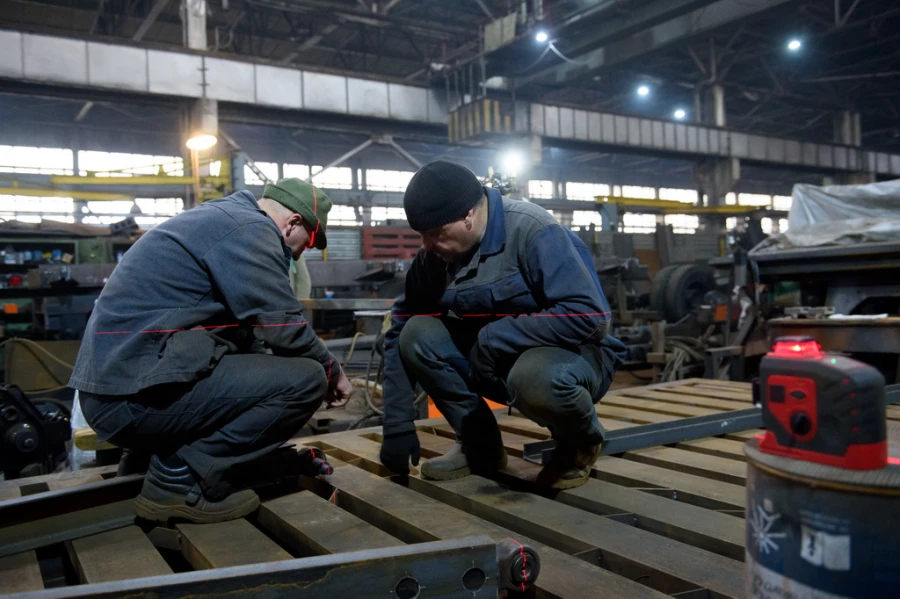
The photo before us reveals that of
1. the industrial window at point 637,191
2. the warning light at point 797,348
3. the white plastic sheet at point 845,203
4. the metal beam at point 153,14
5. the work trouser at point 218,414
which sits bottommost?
the work trouser at point 218,414

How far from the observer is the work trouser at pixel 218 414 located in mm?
→ 1948

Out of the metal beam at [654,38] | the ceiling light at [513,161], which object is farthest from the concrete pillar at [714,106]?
the ceiling light at [513,161]

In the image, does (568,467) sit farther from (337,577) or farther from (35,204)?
(35,204)

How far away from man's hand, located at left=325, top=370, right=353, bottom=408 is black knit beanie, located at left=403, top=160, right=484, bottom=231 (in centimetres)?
62

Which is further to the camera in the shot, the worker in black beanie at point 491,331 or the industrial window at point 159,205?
the industrial window at point 159,205

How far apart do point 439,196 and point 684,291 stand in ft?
28.1

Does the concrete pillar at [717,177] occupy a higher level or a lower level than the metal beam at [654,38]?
lower

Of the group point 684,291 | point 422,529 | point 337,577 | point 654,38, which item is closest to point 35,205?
point 654,38

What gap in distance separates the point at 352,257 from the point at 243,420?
9.39m

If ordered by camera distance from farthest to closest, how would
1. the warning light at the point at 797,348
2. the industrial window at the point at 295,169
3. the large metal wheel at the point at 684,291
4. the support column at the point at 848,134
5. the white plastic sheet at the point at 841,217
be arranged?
the industrial window at the point at 295,169
the support column at the point at 848,134
the large metal wheel at the point at 684,291
the white plastic sheet at the point at 841,217
the warning light at the point at 797,348

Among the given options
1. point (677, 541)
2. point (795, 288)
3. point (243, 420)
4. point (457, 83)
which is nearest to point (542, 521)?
point (677, 541)

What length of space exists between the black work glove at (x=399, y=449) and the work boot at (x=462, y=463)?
0.07 meters

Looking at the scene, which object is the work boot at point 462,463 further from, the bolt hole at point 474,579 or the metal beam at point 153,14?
the metal beam at point 153,14

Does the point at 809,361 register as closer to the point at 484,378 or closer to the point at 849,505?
the point at 849,505
